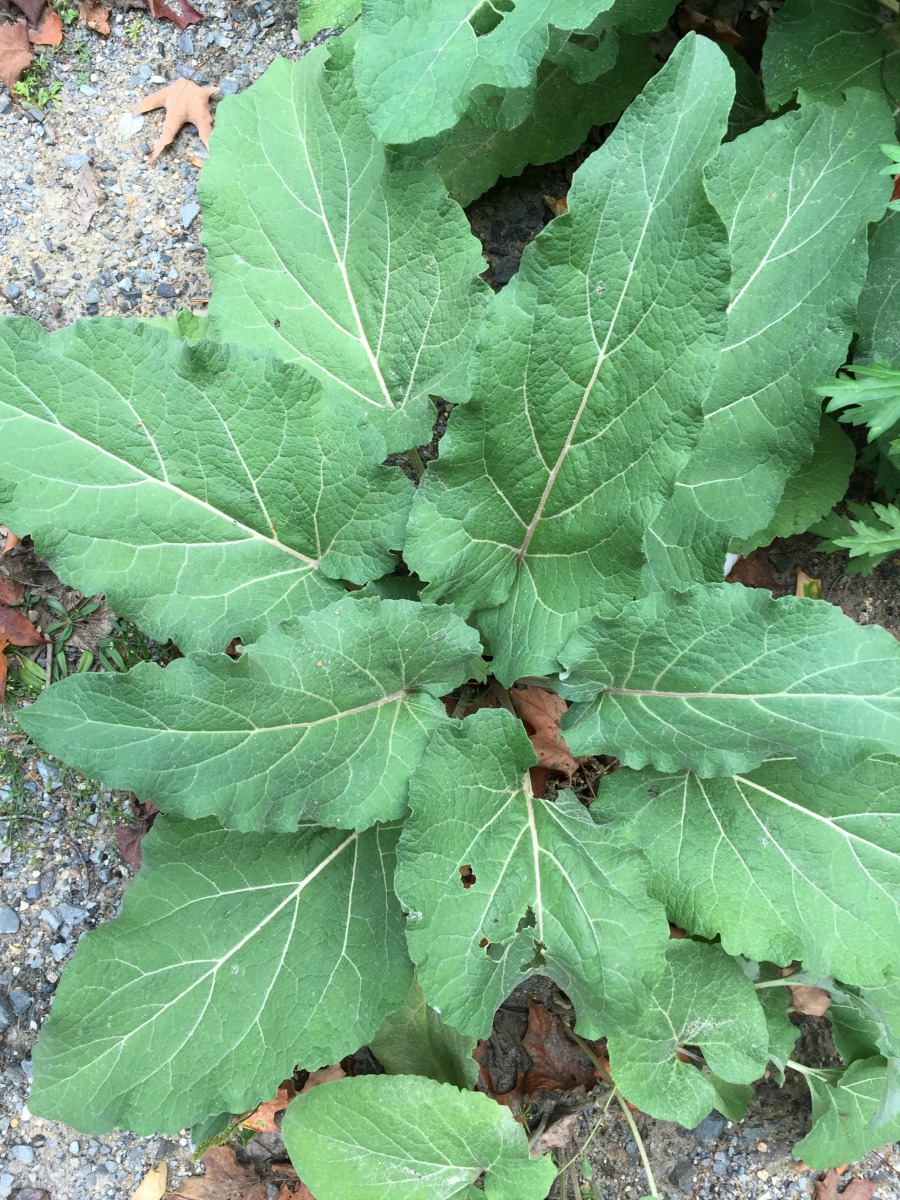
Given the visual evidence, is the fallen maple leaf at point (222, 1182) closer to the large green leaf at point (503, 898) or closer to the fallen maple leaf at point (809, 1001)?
the large green leaf at point (503, 898)

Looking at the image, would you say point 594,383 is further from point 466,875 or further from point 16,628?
point 16,628

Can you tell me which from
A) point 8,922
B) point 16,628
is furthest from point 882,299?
point 8,922

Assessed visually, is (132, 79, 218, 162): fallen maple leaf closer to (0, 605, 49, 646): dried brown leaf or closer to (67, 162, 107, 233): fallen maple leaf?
(67, 162, 107, 233): fallen maple leaf

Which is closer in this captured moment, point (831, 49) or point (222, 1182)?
point (831, 49)

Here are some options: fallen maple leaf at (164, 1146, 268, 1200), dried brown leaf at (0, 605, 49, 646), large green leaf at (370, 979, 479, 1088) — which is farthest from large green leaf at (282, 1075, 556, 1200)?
dried brown leaf at (0, 605, 49, 646)

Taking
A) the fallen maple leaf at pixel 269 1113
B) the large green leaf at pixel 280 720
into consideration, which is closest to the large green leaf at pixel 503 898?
the large green leaf at pixel 280 720

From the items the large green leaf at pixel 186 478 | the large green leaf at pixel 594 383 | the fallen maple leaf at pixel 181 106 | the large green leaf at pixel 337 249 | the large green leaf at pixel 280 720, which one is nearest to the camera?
the large green leaf at pixel 594 383
